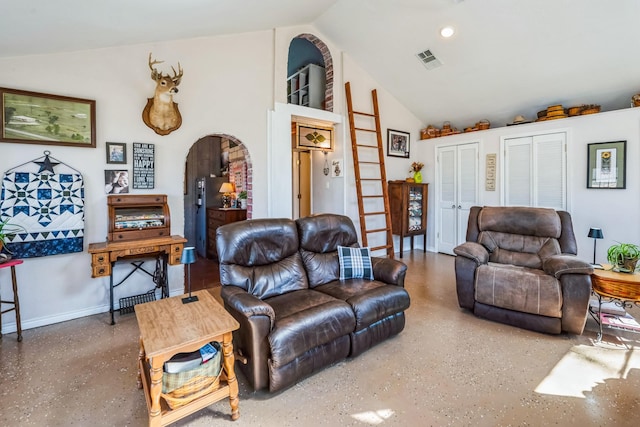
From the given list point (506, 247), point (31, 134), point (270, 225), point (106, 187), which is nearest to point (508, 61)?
point (506, 247)

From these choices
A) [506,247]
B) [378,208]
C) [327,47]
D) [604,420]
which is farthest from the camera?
[378,208]

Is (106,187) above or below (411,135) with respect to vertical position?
below

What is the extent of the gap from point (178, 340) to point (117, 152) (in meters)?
2.43

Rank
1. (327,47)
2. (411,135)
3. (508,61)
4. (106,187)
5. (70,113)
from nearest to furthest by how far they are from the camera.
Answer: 1. (70,113)
2. (106,187)
3. (508,61)
4. (327,47)
5. (411,135)

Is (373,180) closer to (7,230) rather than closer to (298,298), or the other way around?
(298,298)

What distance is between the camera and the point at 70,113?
2896 millimetres

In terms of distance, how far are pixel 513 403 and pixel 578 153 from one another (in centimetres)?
396

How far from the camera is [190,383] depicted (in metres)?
1.69

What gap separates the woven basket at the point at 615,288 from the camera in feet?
8.04

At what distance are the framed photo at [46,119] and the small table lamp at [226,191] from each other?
2.32 m

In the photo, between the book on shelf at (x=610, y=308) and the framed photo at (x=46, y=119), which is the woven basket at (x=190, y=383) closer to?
the framed photo at (x=46, y=119)

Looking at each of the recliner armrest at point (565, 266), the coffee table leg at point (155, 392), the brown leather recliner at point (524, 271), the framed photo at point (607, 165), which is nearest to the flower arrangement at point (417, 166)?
the brown leather recliner at point (524, 271)

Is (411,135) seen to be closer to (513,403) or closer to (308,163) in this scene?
(308,163)

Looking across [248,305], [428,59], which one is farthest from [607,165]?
[248,305]
